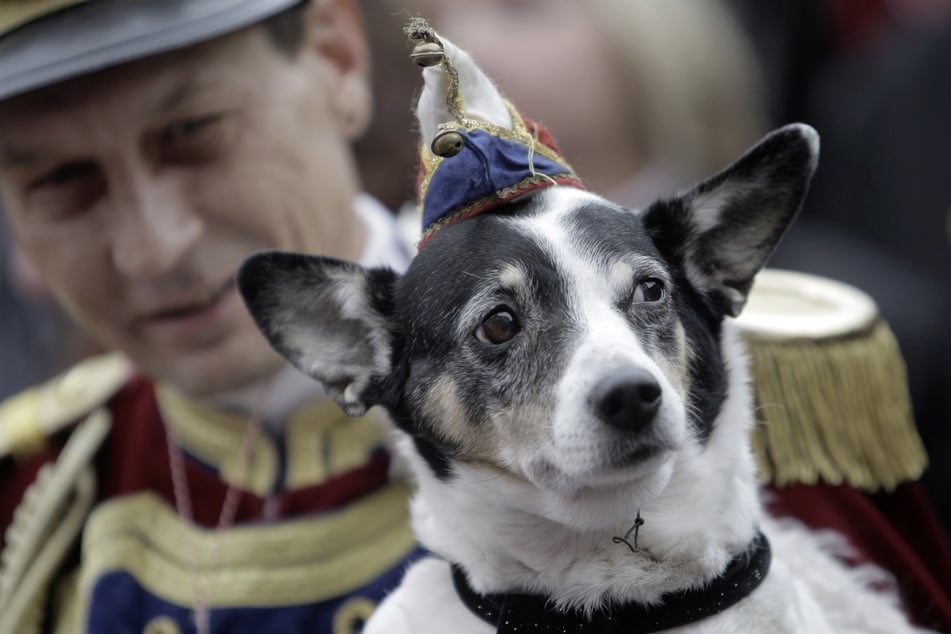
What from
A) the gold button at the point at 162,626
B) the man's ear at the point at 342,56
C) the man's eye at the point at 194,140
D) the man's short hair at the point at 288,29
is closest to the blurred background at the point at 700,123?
the man's ear at the point at 342,56

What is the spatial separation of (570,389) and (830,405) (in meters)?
0.87

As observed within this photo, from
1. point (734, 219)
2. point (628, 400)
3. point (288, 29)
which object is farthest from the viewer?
point (288, 29)

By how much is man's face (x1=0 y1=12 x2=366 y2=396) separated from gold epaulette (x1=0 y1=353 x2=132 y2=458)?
30 cm

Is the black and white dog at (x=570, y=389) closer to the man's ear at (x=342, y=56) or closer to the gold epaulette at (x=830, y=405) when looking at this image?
the gold epaulette at (x=830, y=405)

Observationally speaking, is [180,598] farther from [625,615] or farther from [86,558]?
[625,615]

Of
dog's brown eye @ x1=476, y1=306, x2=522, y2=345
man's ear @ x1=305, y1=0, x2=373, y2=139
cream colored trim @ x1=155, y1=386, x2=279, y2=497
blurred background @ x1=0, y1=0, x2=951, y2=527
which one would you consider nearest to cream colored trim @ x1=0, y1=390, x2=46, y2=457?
cream colored trim @ x1=155, y1=386, x2=279, y2=497

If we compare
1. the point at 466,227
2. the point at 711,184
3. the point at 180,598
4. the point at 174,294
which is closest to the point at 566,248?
the point at 466,227

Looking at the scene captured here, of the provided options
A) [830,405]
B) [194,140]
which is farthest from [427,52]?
[830,405]

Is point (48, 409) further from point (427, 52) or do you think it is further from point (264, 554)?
point (427, 52)

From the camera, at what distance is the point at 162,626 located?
232 centimetres

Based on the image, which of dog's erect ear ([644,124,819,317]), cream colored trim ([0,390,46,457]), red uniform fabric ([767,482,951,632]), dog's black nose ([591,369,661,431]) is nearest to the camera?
dog's black nose ([591,369,661,431])

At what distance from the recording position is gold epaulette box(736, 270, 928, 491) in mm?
2223

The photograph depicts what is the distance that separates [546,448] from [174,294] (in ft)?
3.45

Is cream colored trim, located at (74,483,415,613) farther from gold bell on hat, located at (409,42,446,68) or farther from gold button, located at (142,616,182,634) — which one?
gold bell on hat, located at (409,42,446,68)
